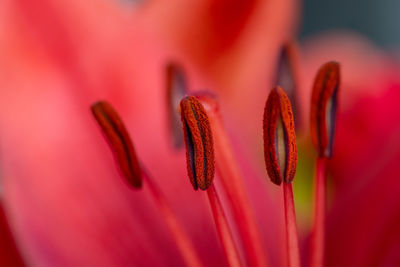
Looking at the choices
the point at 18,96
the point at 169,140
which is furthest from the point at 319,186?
the point at 18,96

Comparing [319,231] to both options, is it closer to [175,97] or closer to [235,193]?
[235,193]

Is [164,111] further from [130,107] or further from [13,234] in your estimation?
[13,234]

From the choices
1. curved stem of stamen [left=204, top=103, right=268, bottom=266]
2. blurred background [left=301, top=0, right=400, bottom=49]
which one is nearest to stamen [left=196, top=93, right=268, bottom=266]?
curved stem of stamen [left=204, top=103, right=268, bottom=266]

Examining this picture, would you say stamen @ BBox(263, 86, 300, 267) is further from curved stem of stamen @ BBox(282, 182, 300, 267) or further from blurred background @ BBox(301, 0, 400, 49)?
blurred background @ BBox(301, 0, 400, 49)

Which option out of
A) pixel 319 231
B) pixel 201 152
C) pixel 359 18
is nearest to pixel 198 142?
pixel 201 152

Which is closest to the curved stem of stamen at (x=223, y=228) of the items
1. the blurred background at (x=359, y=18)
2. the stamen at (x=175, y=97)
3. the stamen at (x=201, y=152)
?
the stamen at (x=201, y=152)

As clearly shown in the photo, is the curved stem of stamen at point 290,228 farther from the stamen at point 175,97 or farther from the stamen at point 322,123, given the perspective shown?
the stamen at point 175,97

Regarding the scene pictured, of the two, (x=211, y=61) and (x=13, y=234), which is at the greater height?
(x=211, y=61)
